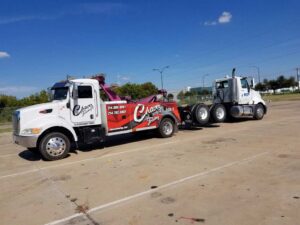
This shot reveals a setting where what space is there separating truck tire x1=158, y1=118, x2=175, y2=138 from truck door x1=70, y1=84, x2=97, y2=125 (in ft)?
10.4

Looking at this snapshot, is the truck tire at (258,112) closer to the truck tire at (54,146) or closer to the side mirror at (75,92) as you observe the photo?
the side mirror at (75,92)

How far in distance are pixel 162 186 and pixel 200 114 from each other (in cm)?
940

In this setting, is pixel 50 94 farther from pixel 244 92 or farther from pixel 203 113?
pixel 244 92

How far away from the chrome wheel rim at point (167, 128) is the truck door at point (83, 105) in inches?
133

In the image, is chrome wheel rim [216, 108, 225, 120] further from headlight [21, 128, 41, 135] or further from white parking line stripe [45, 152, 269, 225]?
headlight [21, 128, 41, 135]

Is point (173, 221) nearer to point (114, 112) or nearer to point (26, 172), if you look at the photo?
point (26, 172)

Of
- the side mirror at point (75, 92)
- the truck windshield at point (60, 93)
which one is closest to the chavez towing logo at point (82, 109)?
the side mirror at point (75, 92)

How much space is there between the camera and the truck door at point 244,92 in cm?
1808

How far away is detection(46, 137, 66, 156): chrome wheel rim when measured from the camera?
32.5ft

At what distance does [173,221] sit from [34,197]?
3.11 m

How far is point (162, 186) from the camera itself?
20.8 ft

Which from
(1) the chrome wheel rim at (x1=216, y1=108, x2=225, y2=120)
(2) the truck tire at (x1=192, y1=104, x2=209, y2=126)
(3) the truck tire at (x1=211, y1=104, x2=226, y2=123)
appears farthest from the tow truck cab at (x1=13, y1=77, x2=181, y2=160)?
(1) the chrome wheel rim at (x1=216, y1=108, x2=225, y2=120)

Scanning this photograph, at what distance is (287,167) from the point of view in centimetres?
716

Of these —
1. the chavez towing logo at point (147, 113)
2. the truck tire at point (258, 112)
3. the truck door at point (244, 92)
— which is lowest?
the truck tire at point (258, 112)
